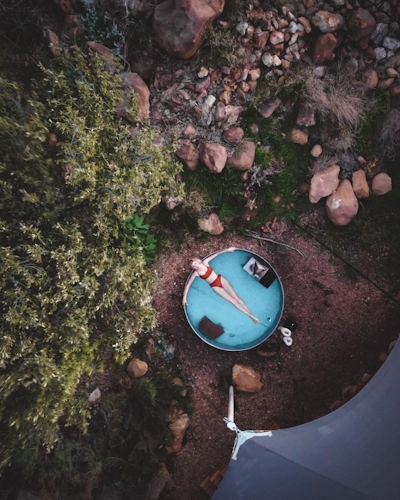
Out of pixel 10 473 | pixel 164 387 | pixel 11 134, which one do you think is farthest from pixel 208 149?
pixel 10 473

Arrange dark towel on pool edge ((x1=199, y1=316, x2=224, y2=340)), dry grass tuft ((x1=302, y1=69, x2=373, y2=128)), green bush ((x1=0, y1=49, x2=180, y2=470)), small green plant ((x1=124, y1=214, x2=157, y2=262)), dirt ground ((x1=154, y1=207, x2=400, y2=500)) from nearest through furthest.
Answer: green bush ((x1=0, y1=49, x2=180, y2=470)) < small green plant ((x1=124, y1=214, x2=157, y2=262)) < dry grass tuft ((x1=302, y1=69, x2=373, y2=128)) < dark towel on pool edge ((x1=199, y1=316, x2=224, y2=340)) < dirt ground ((x1=154, y1=207, x2=400, y2=500))

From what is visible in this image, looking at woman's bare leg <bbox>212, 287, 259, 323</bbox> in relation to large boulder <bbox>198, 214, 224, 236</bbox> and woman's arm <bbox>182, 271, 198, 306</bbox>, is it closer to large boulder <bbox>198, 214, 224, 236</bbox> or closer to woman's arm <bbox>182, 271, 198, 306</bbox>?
woman's arm <bbox>182, 271, 198, 306</bbox>

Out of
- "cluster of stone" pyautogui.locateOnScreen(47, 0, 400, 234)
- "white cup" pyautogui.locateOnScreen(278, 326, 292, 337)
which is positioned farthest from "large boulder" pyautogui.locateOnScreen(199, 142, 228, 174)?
"white cup" pyautogui.locateOnScreen(278, 326, 292, 337)

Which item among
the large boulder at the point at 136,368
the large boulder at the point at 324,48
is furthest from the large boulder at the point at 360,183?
the large boulder at the point at 136,368

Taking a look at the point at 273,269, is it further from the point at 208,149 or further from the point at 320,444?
the point at 320,444

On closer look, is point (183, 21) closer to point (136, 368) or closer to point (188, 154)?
point (188, 154)

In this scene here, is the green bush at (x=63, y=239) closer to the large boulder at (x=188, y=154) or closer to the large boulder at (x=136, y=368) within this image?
the large boulder at (x=188, y=154)
